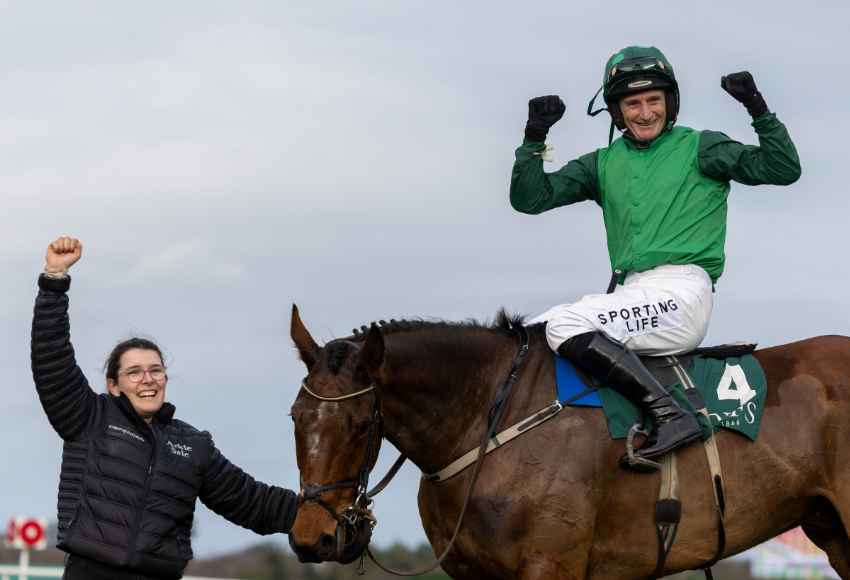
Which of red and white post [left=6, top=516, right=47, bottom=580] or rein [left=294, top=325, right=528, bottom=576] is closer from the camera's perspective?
rein [left=294, top=325, right=528, bottom=576]

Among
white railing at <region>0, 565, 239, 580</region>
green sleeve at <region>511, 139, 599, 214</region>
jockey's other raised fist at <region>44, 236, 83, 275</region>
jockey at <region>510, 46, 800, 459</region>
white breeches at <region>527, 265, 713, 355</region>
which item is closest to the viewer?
jockey's other raised fist at <region>44, 236, 83, 275</region>

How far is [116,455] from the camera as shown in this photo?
671 cm

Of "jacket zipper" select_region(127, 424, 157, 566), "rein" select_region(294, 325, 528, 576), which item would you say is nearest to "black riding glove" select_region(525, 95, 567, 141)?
"rein" select_region(294, 325, 528, 576)

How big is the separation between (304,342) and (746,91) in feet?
8.34

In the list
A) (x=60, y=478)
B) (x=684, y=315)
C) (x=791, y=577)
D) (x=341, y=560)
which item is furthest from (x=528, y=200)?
(x=791, y=577)

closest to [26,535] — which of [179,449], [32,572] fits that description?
[32,572]

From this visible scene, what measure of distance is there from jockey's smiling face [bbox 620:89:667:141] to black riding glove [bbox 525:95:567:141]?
1.19ft

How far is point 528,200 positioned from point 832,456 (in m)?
2.07

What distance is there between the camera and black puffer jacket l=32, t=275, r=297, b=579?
258 inches

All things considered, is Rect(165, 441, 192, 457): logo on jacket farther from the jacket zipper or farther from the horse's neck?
the horse's neck

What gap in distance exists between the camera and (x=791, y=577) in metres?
28.0

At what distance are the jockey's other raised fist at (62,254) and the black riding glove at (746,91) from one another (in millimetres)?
3297

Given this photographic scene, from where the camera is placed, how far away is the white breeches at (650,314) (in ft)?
24.0

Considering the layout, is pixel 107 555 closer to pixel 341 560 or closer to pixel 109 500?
pixel 109 500
